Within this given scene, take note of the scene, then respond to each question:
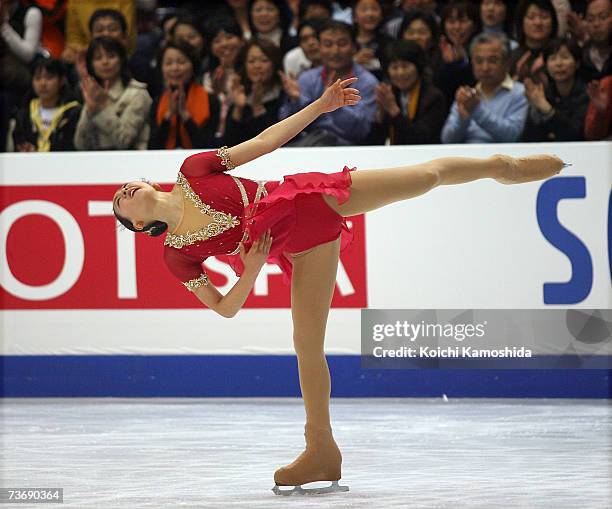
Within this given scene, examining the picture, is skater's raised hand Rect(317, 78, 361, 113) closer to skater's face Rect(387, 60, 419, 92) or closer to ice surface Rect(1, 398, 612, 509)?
ice surface Rect(1, 398, 612, 509)

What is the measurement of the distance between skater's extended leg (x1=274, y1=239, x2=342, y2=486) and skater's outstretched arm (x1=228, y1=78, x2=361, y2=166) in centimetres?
42

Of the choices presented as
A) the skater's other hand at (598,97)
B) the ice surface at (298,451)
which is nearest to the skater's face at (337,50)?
the skater's other hand at (598,97)

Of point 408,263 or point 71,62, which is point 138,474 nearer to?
point 408,263

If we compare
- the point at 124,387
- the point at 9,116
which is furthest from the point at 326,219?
the point at 9,116

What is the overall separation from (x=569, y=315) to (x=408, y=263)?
919mm

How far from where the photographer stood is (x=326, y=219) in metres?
3.90

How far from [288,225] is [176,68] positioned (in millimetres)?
3039

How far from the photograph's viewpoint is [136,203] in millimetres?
3863

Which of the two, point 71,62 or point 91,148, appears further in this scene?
point 71,62

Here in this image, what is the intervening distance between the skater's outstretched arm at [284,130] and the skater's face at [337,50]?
2.47 m

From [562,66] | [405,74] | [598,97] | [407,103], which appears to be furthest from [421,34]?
[598,97]

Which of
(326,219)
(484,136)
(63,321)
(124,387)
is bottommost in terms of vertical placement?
(124,387)

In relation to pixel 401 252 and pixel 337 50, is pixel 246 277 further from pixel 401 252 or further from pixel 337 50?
pixel 337 50

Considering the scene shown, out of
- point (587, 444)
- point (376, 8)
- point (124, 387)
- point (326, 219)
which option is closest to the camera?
point (326, 219)
